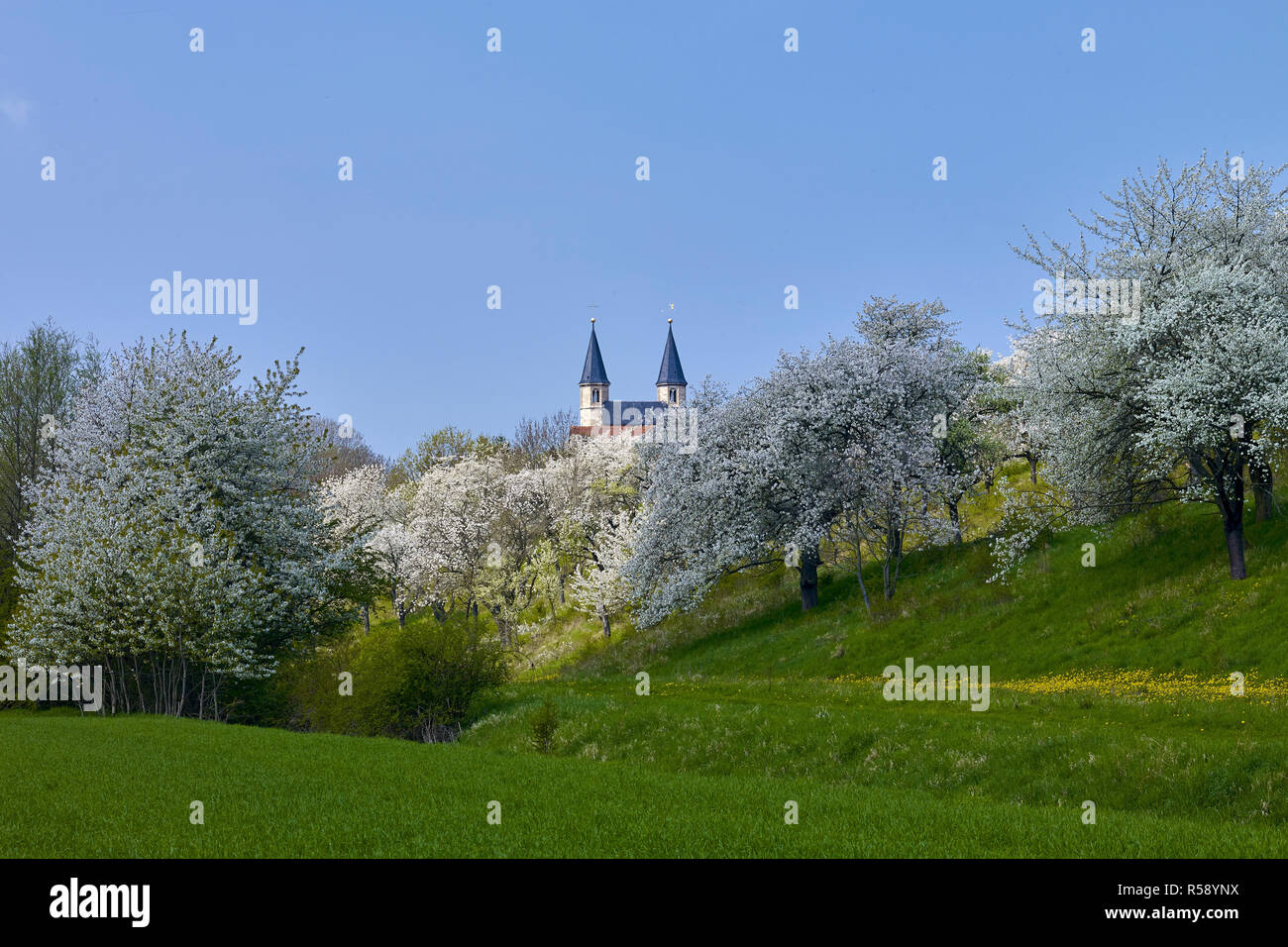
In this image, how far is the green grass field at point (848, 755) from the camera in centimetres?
1090

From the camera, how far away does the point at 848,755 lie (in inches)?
811

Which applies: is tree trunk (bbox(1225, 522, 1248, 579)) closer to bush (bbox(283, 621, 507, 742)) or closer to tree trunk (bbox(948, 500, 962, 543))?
tree trunk (bbox(948, 500, 962, 543))

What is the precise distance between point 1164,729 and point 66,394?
215ft

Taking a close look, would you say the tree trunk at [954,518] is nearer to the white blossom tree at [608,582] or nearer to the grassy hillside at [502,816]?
the white blossom tree at [608,582]

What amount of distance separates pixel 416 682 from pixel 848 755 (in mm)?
15652

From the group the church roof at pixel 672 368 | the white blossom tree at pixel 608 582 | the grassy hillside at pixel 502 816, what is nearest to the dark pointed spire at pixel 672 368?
the church roof at pixel 672 368

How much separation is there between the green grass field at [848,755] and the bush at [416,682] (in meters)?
1.66

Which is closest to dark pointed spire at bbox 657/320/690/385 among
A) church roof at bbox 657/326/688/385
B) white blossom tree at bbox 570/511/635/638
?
church roof at bbox 657/326/688/385

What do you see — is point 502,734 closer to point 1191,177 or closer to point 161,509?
point 161,509

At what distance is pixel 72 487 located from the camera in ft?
128

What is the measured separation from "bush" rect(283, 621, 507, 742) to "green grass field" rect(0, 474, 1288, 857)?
166 centimetres

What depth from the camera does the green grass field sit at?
1090cm
